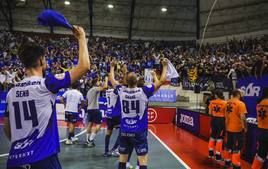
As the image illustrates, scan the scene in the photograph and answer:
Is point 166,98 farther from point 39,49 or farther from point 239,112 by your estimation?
point 39,49

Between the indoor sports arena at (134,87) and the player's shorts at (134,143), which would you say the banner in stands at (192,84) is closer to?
the indoor sports arena at (134,87)

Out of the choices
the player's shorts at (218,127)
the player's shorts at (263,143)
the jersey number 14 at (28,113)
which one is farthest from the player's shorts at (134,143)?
the player's shorts at (218,127)

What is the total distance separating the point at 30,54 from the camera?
2.55m

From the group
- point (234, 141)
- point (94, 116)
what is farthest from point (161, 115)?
point (234, 141)

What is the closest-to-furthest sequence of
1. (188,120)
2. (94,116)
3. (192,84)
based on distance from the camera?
(94,116), (188,120), (192,84)

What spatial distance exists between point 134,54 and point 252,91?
23.0 metres

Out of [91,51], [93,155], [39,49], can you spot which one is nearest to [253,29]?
[91,51]

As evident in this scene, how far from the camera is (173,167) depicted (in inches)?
312

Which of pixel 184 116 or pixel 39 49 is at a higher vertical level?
pixel 39 49

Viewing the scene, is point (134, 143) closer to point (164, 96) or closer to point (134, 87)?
point (134, 87)

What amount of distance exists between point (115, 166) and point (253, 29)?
24.8 meters

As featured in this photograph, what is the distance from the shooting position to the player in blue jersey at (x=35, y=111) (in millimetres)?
2520

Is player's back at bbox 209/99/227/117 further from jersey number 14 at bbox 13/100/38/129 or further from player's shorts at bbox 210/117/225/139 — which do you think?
jersey number 14 at bbox 13/100/38/129

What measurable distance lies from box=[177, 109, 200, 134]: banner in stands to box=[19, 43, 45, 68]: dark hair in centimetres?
1218
